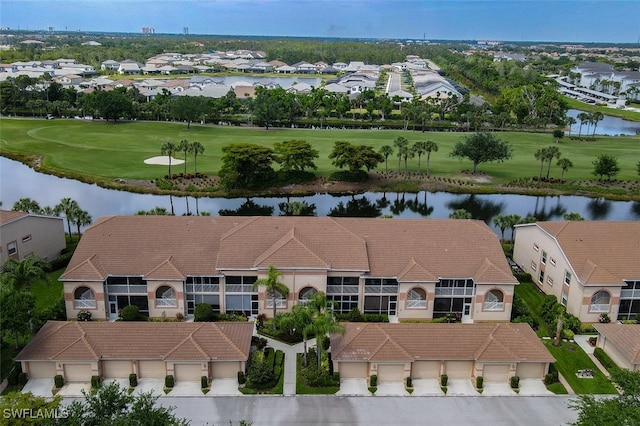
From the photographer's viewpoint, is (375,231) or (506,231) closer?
(375,231)

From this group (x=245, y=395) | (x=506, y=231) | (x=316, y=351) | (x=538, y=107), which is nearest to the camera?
(x=245, y=395)

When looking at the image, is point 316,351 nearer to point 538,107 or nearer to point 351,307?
point 351,307

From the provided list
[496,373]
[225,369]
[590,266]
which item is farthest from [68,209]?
[590,266]

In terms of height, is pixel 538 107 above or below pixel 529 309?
above

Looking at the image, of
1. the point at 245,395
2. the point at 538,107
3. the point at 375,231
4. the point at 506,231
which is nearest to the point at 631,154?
the point at 538,107

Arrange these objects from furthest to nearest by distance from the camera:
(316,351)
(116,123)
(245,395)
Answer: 1. (116,123)
2. (316,351)
3. (245,395)

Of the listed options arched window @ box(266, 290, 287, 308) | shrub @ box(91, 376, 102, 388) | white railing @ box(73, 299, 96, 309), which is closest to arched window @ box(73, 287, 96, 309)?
white railing @ box(73, 299, 96, 309)
